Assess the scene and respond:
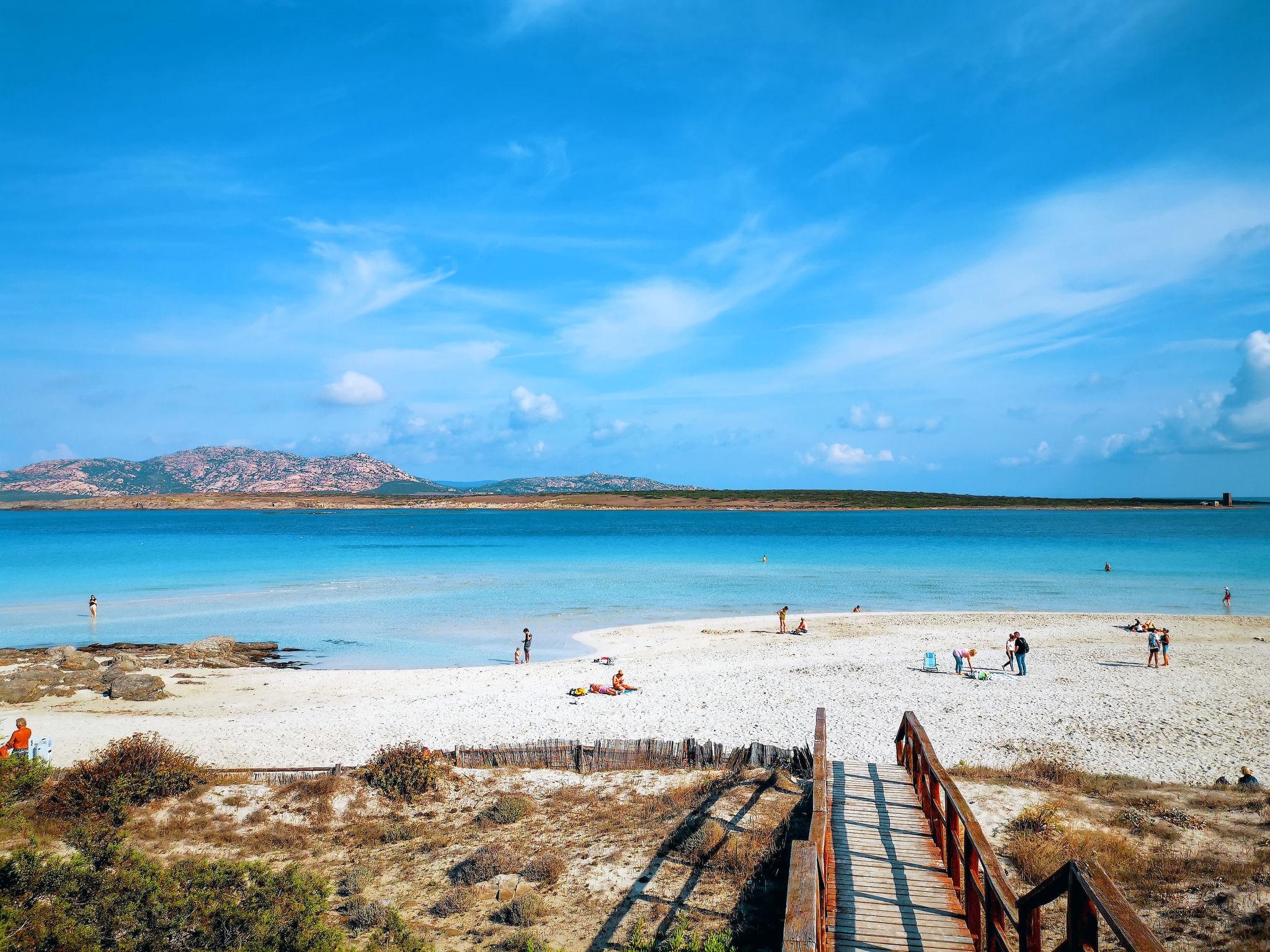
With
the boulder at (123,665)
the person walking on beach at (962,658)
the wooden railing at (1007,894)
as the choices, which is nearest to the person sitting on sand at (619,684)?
the person walking on beach at (962,658)

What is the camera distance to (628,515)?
170 metres

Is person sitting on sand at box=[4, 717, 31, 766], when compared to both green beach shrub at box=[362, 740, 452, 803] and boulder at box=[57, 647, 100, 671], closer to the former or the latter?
green beach shrub at box=[362, 740, 452, 803]

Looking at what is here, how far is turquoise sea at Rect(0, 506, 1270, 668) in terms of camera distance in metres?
35.8

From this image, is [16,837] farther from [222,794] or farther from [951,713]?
[951,713]

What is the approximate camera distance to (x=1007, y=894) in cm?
581

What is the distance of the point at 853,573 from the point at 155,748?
4996 cm

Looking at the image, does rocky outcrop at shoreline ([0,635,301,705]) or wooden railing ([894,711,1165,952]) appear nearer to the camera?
wooden railing ([894,711,1165,952])

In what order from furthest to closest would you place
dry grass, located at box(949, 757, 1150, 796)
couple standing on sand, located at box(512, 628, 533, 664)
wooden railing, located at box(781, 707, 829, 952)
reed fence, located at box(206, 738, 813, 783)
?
1. couple standing on sand, located at box(512, 628, 533, 664)
2. reed fence, located at box(206, 738, 813, 783)
3. dry grass, located at box(949, 757, 1150, 796)
4. wooden railing, located at box(781, 707, 829, 952)

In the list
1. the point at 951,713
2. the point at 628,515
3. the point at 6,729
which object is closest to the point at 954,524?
the point at 628,515

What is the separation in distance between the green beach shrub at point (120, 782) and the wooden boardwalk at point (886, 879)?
1141 centimetres

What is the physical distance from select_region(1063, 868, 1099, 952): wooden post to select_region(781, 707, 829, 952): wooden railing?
5.05 feet

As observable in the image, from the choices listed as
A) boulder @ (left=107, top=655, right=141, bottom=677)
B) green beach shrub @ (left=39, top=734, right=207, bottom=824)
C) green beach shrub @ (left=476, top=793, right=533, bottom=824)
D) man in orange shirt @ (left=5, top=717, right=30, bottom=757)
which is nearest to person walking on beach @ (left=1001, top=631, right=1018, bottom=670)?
green beach shrub @ (left=476, top=793, right=533, bottom=824)

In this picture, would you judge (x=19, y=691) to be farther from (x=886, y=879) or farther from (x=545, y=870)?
(x=886, y=879)

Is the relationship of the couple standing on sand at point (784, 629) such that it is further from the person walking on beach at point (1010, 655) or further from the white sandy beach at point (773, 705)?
the person walking on beach at point (1010, 655)
